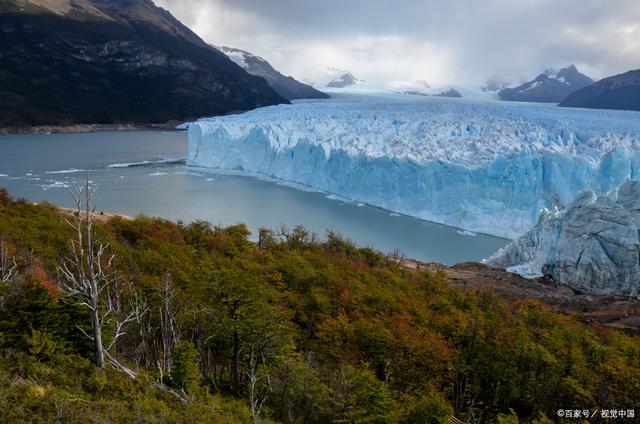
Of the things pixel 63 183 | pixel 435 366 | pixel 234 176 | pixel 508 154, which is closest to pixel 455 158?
pixel 508 154

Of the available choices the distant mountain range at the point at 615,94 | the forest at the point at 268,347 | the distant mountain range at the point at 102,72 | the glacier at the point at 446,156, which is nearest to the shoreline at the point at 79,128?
the distant mountain range at the point at 102,72

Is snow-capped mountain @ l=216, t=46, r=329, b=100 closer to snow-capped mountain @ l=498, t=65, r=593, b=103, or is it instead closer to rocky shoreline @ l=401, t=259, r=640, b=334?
snow-capped mountain @ l=498, t=65, r=593, b=103

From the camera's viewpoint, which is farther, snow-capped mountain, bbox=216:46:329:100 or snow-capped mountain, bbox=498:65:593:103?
snow-capped mountain, bbox=216:46:329:100

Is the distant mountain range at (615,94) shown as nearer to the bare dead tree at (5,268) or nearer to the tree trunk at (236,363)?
the tree trunk at (236,363)

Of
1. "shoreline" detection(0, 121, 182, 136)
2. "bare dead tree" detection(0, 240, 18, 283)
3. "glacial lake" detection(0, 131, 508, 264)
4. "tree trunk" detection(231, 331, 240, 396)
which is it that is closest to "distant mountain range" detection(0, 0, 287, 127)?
"shoreline" detection(0, 121, 182, 136)

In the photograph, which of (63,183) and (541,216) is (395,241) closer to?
(541,216)

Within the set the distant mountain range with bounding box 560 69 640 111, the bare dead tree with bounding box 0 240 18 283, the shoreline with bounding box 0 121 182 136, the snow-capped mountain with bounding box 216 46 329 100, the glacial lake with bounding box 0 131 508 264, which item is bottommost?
the glacial lake with bounding box 0 131 508 264
